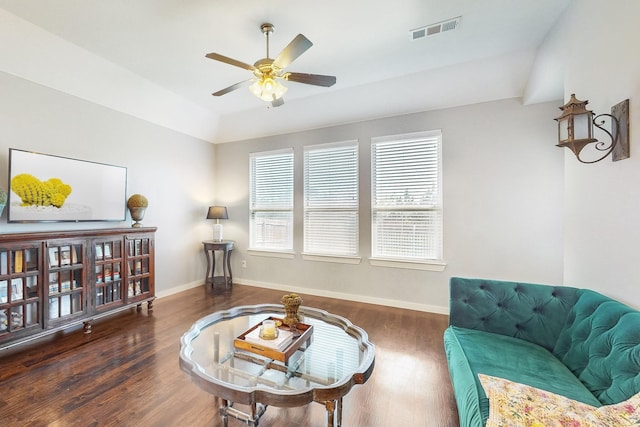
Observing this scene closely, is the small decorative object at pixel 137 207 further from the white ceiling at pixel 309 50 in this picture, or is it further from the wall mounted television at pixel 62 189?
the white ceiling at pixel 309 50

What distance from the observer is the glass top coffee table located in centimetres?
125

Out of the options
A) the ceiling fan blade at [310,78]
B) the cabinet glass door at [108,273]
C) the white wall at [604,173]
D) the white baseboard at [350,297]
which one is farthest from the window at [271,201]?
the white wall at [604,173]

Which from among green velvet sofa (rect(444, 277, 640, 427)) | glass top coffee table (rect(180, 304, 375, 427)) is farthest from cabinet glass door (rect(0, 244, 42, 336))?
green velvet sofa (rect(444, 277, 640, 427))

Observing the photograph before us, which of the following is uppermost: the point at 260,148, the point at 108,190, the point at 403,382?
the point at 260,148

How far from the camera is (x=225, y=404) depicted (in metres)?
1.56

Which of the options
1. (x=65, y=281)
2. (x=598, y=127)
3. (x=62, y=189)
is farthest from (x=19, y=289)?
(x=598, y=127)

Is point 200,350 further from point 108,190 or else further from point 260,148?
point 260,148

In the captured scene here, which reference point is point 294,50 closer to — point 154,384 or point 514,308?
point 514,308

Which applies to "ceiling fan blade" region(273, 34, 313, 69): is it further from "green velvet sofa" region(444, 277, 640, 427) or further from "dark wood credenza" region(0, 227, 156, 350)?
"dark wood credenza" region(0, 227, 156, 350)

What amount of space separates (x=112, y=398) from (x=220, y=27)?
Result: 10.4 ft

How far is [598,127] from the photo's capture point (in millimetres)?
1657

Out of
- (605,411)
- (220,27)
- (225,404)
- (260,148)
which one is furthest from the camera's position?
(260,148)

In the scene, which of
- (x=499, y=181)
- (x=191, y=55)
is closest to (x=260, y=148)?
(x=191, y=55)

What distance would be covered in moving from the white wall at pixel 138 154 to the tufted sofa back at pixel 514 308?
161 inches
